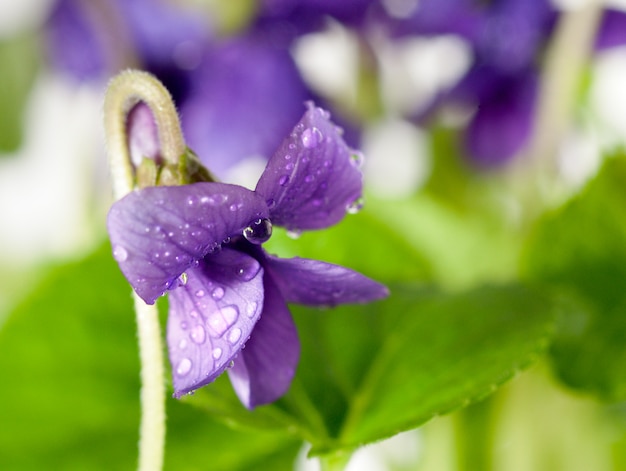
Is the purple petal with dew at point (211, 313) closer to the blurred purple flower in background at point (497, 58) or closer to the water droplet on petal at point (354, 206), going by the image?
the water droplet on petal at point (354, 206)

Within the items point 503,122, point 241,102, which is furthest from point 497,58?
point 241,102

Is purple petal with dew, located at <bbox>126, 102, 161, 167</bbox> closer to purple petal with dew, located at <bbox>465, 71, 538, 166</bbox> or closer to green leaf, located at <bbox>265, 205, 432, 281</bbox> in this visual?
green leaf, located at <bbox>265, 205, 432, 281</bbox>

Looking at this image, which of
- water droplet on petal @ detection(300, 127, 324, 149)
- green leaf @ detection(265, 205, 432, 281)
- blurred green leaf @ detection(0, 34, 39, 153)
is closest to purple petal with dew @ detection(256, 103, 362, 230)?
water droplet on petal @ detection(300, 127, 324, 149)

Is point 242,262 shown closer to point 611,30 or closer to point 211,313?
point 211,313

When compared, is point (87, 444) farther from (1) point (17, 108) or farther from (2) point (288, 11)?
(1) point (17, 108)

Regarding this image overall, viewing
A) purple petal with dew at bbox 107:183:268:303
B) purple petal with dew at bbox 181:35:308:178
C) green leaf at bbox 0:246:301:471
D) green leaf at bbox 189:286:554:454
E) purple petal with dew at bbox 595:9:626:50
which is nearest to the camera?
purple petal with dew at bbox 107:183:268:303

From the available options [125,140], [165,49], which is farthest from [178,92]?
[125,140]

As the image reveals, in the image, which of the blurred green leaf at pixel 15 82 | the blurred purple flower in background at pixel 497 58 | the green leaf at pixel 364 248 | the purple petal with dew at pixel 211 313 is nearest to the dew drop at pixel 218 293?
the purple petal with dew at pixel 211 313
